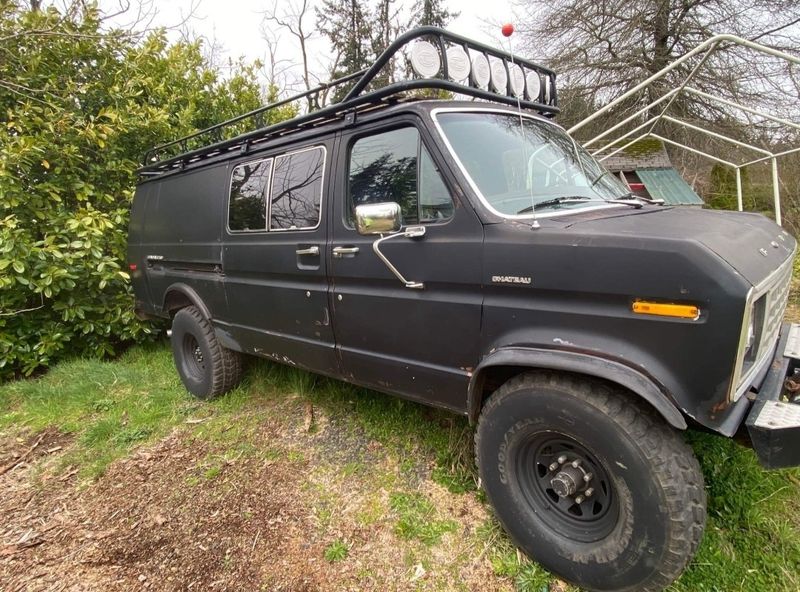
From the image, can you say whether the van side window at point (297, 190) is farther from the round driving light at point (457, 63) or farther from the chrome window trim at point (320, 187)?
the round driving light at point (457, 63)

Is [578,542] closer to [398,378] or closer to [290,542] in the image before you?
[398,378]

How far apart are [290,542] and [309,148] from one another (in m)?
2.46

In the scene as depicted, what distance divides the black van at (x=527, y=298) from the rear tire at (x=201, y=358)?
76 centimetres

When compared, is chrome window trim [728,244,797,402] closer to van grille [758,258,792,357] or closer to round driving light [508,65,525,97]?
van grille [758,258,792,357]

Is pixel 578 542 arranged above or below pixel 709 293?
below

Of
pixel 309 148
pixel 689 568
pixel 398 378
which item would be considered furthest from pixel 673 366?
pixel 309 148

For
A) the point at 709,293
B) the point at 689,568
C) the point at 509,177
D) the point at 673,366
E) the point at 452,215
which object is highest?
the point at 509,177

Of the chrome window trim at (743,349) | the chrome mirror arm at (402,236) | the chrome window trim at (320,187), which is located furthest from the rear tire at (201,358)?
the chrome window trim at (743,349)

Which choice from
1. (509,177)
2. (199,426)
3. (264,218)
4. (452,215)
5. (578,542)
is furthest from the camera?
(199,426)

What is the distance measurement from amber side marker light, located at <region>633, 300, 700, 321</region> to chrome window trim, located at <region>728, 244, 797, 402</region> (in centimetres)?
15

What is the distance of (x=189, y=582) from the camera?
2.29 m

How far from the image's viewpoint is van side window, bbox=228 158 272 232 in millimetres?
3387

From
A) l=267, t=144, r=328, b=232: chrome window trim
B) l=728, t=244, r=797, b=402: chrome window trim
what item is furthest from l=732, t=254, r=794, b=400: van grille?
l=267, t=144, r=328, b=232: chrome window trim

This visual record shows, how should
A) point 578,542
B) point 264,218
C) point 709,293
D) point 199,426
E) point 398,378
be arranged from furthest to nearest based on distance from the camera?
point 199,426 → point 264,218 → point 398,378 → point 578,542 → point 709,293
